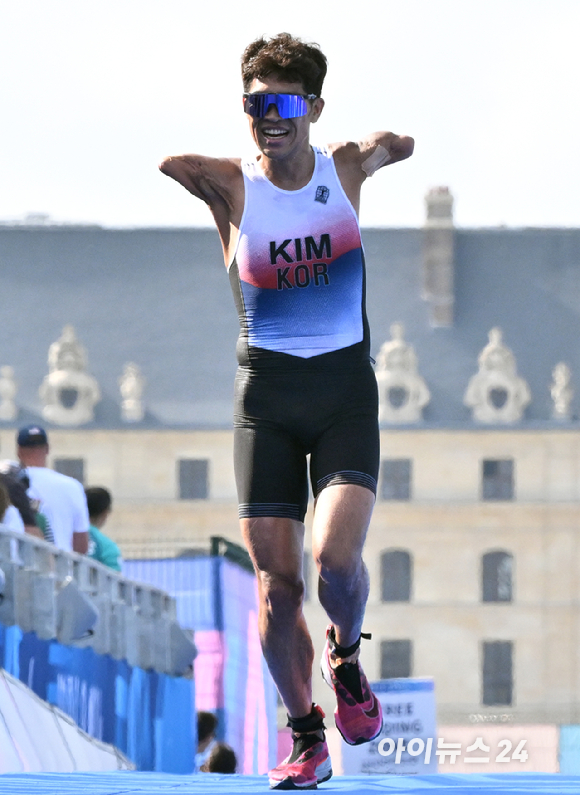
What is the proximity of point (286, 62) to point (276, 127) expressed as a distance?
20 cm

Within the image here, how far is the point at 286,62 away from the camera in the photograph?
557cm

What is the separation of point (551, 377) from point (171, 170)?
6006cm

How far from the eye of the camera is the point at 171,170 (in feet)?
18.9

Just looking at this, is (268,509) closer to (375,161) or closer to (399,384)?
(375,161)

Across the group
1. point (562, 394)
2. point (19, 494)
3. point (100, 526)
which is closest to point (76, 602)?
point (19, 494)

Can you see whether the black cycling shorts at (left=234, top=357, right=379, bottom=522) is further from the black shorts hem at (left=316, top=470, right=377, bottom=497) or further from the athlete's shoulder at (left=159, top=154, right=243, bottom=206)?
the athlete's shoulder at (left=159, top=154, right=243, bottom=206)

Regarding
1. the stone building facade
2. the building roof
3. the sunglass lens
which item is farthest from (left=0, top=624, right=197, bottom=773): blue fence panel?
the building roof

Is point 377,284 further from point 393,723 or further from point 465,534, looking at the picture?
point 393,723

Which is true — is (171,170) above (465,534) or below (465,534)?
above

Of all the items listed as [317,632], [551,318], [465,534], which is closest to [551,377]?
[551,318]

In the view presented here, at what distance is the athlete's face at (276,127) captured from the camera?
5.56m

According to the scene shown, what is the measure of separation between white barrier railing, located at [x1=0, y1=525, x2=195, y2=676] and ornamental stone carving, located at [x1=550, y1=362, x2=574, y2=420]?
5077 cm

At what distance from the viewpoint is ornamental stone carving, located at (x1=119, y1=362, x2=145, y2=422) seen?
2466 inches

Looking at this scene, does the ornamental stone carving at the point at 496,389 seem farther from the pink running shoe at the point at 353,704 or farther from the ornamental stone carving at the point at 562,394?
the pink running shoe at the point at 353,704
